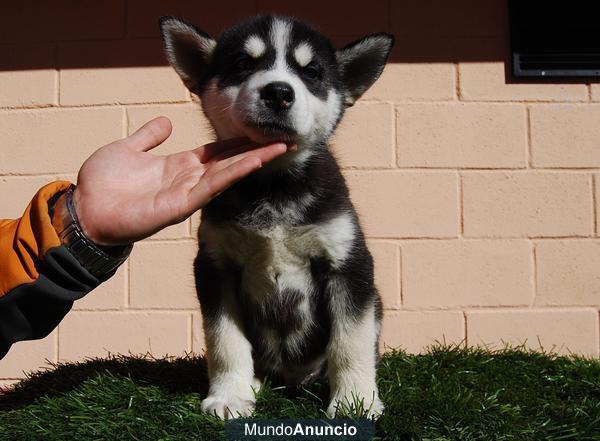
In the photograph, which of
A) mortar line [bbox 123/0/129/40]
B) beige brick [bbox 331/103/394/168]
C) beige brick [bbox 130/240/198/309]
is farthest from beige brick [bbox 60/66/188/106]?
beige brick [bbox 331/103/394/168]

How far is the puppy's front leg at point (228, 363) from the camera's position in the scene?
7.73 ft

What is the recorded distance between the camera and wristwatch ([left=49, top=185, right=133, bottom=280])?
2.15 meters

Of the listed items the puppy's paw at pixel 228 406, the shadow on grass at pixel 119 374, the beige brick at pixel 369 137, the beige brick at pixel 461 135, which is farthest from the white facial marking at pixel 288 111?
the beige brick at pixel 461 135

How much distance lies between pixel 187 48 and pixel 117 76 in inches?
58.4

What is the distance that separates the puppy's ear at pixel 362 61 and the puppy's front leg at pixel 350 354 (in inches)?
37.8

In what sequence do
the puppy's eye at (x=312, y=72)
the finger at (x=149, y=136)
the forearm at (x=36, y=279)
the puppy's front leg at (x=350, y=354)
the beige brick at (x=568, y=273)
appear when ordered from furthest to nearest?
the beige brick at (x=568, y=273) < the puppy's eye at (x=312, y=72) < the finger at (x=149, y=136) < the puppy's front leg at (x=350, y=354) < the forearm at (x=36, y=279)

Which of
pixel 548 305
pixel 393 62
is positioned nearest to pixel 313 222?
pixel 393 62

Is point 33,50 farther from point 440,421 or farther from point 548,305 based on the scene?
point 548,305

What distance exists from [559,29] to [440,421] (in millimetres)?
2918

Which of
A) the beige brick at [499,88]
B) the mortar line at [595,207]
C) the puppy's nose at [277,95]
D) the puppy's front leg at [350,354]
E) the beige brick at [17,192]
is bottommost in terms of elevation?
the puppy's front leg at [350,354]

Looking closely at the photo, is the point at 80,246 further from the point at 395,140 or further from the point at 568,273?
the point at 568,273

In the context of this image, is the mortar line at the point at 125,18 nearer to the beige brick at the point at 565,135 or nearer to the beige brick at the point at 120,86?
the beige brick at the point at 120,86

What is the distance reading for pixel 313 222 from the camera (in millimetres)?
2441

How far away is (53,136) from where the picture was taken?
13.3 feet
